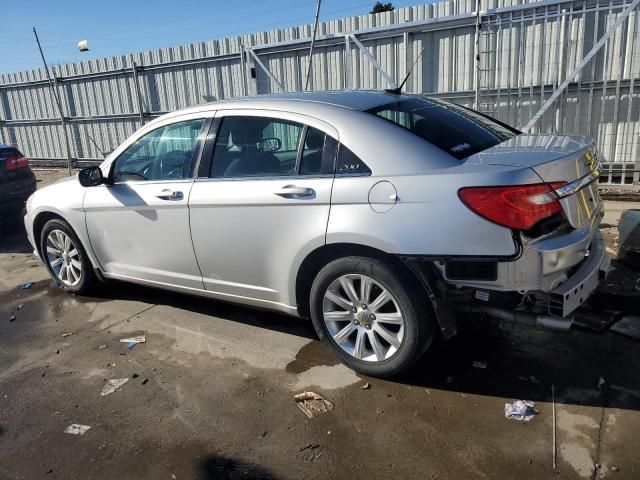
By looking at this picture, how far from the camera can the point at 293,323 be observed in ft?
13.7

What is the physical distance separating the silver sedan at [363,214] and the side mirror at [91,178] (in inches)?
0.5

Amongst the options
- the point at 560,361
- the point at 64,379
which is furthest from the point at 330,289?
the point at 64,379

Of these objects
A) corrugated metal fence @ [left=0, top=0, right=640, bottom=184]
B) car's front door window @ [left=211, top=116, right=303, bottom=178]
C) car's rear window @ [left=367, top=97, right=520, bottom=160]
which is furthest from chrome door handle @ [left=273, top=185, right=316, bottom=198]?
corrugated metal fence @ [left=0, top=0, right=640, bottom=184]

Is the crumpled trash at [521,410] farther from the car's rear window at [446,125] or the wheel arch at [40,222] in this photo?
the wheel arch at [40,222]

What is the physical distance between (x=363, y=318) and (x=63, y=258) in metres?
3.35

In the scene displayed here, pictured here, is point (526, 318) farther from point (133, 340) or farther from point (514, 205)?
point (133, 340)

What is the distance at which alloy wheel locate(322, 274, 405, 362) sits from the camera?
3.09 m

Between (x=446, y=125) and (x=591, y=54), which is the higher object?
(x=591, y=54)

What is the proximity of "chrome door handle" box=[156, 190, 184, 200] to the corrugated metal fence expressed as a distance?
5.78m

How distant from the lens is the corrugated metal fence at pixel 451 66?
25.8ft

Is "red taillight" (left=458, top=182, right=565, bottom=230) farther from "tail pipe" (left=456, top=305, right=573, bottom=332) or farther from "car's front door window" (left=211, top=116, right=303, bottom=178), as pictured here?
"car's front door window" (left=211, top=116, right=303, bottom=178)

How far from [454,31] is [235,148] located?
695 centimetres

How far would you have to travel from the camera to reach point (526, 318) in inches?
111

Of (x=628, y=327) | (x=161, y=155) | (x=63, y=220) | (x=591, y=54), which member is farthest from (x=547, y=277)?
(x=591, y=54)
